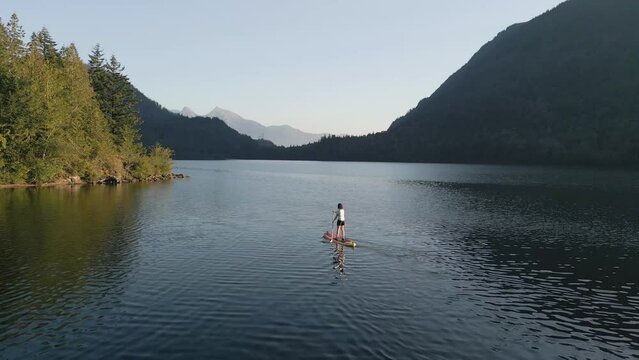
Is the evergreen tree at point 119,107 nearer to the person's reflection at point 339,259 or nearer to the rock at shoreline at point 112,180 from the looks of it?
the rock at shoreline at point 112,180

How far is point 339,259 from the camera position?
38969 mm

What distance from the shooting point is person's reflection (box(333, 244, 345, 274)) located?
3585 cm

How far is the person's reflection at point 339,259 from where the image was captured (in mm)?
35853

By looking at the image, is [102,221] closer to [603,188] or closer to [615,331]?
[615,331]

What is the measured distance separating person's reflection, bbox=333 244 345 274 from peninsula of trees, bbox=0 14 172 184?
78340 mm

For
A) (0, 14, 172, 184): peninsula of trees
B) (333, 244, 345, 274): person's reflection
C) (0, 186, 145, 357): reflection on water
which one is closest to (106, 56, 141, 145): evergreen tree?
(0, 14, 172, 184): peninsula of trees

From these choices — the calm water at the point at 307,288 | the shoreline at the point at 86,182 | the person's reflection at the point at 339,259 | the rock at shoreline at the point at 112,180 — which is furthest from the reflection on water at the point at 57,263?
the rock at shoreline at the point at 112,180

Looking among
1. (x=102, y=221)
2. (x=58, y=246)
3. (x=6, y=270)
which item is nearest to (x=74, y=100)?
(x=102, y=221)

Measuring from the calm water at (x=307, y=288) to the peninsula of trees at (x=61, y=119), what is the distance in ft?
127

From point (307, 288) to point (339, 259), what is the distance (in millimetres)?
9224

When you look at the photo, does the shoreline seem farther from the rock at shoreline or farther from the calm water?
the calm water

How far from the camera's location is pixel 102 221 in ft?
180

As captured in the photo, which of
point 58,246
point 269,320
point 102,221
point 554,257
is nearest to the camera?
point 269,320

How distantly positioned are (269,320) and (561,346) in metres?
15.2
